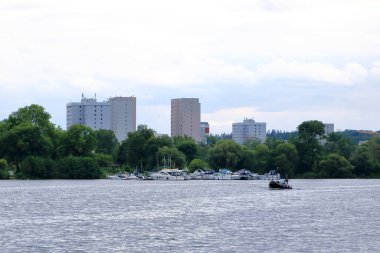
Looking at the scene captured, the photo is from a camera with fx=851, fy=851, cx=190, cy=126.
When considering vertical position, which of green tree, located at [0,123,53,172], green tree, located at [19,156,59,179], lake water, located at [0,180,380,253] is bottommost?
lake water, located at [0,180,380,253]

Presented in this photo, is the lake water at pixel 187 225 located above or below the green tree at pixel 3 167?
below

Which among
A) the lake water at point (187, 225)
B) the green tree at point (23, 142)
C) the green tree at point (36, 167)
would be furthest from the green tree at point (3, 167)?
the lake water at point (187, 225)

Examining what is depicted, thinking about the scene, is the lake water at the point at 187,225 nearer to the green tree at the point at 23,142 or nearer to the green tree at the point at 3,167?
the green tree at the point at 23,142

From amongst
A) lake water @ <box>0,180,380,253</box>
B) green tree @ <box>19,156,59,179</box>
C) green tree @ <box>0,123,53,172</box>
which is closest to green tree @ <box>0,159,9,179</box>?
green tree @ <box>0,123,53,172</box>

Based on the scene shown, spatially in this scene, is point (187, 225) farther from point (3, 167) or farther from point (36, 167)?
point (3, 167)

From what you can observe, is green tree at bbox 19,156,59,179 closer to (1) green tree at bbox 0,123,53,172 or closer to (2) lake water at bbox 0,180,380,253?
(1) green tree at bbox 0,123,53,172

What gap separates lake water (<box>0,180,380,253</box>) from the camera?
2341 inches

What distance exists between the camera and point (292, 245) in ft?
196

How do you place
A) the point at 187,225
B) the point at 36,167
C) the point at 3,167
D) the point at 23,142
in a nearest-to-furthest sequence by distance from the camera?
the point at 187,225 < the point at 23,142 < the point at 36,167 < the point at 3,167

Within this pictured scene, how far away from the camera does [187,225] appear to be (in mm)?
74062

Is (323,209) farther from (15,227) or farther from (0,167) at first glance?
(0,167)

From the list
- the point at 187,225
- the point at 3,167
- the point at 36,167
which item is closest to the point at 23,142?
the point at 36,167

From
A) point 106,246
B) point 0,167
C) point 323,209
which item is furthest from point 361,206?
point 0,167

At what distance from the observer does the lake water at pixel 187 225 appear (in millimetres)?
59469
